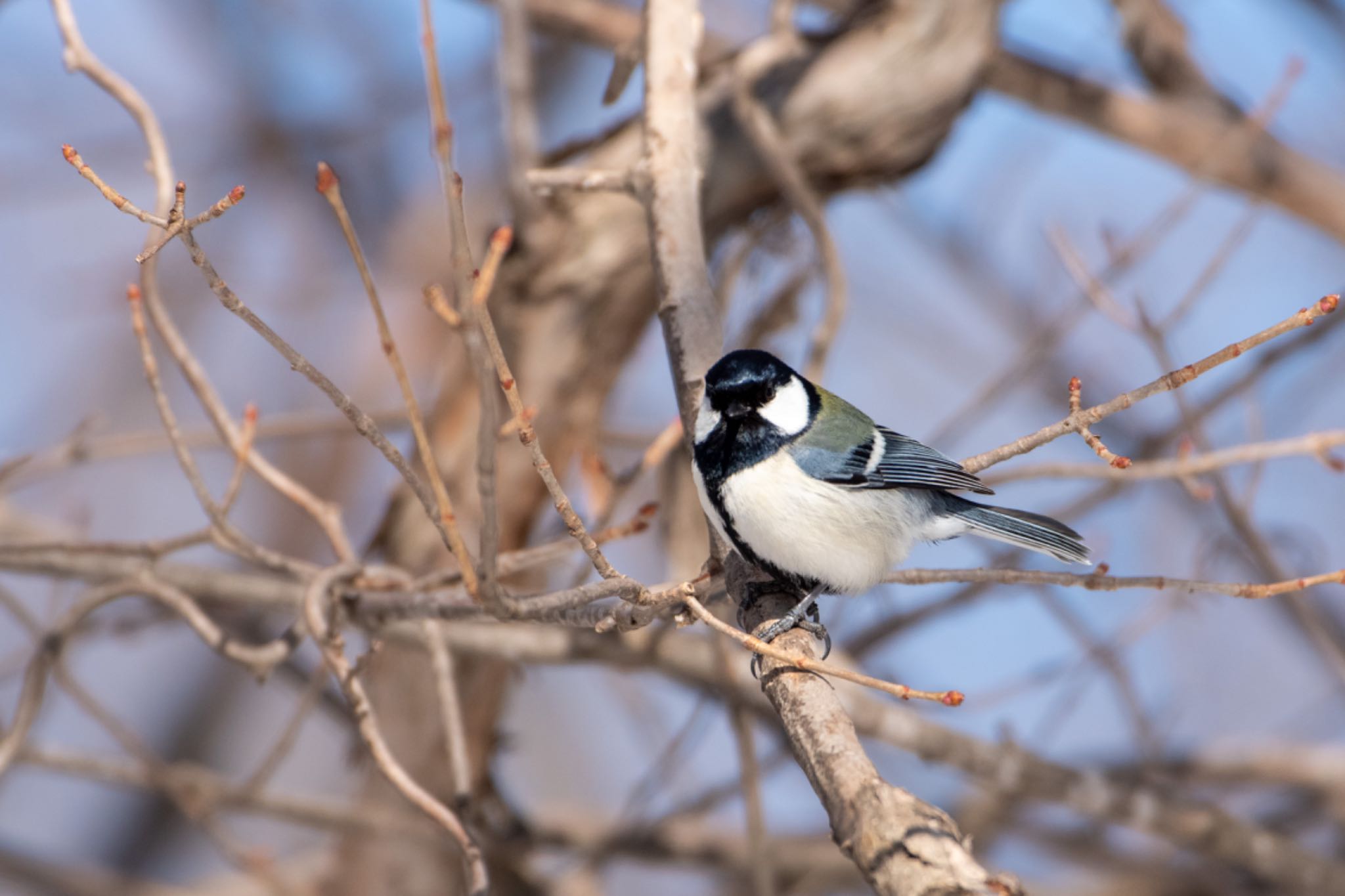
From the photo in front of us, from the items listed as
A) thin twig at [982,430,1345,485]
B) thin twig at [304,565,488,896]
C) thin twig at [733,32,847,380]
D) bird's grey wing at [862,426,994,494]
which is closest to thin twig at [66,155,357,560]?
thin twig at [304,565,488,896]

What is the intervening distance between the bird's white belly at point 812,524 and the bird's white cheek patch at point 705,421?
0.09 metres

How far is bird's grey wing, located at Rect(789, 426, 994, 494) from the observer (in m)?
1.97

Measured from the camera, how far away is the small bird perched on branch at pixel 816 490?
1.83 metres

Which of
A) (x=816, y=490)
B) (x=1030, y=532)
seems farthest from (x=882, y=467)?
(x=1030, y=532)

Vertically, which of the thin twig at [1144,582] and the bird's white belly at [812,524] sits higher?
the bird's white belly at [812,524]

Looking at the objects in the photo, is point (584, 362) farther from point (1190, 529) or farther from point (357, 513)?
point (1190, 529)

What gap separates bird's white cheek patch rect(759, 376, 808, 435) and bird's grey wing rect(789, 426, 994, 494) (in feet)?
0.12

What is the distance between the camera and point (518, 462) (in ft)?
8.59

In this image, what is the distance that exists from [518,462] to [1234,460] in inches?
59.9

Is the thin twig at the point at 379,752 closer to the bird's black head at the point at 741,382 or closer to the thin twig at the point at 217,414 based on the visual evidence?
the thin twig at the point at 217,414

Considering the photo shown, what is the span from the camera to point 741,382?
1.79 metres

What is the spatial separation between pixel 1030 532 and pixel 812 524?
502mm

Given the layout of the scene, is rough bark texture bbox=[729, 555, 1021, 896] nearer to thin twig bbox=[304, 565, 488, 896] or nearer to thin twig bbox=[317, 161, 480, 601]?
thin twig bbox=[317, 161, 480, 601]

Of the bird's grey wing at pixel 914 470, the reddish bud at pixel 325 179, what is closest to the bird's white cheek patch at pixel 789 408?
the bird's grey wing at pixel 914 470
